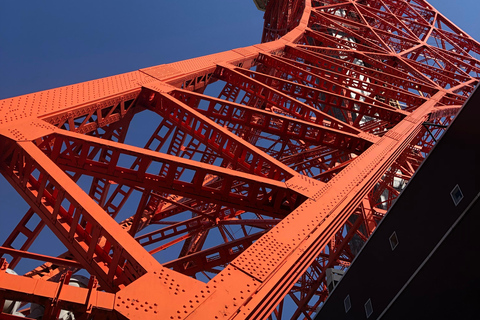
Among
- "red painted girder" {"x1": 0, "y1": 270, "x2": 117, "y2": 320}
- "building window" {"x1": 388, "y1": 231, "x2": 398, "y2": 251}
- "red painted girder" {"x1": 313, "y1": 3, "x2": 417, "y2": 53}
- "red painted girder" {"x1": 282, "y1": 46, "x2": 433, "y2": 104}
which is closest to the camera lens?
"red painted girder" {"x1": 0, "y1": 270, "x2": 117, "y2": 320}

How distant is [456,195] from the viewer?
21.4ft

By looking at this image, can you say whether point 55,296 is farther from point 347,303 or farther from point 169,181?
point 347,303

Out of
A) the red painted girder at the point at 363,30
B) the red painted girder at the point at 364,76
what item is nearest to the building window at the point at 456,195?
the red painted girder at the point at 364,76

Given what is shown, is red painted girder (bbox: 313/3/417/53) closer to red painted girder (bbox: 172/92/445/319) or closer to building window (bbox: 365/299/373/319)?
red painted girder (bbox: 172/92/445/319)

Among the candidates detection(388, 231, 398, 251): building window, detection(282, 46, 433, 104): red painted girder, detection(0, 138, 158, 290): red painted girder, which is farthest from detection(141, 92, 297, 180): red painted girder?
detection(282, 46, 433, 104): red painted girder

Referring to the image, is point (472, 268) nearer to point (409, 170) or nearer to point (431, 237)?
point (431, 237)

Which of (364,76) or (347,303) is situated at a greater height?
(364,76)

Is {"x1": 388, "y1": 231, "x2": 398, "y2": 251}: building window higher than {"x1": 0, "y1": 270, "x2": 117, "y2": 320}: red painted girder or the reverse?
higher

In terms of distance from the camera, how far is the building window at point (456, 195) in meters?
6.42

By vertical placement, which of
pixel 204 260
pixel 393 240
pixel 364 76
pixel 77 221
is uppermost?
pixel 364 76

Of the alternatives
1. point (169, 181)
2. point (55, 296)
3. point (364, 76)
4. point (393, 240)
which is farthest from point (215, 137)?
point (364, 76)

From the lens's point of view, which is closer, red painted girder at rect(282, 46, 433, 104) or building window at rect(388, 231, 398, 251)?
building window at rect(388, 231, 398, 251)

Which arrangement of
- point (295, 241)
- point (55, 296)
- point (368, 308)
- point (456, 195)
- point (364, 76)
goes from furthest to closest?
point (364, 76) < point (456, 195) < point (368, 308) < point (295, 241) < point (55, 296)

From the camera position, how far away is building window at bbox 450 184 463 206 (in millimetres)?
6420
